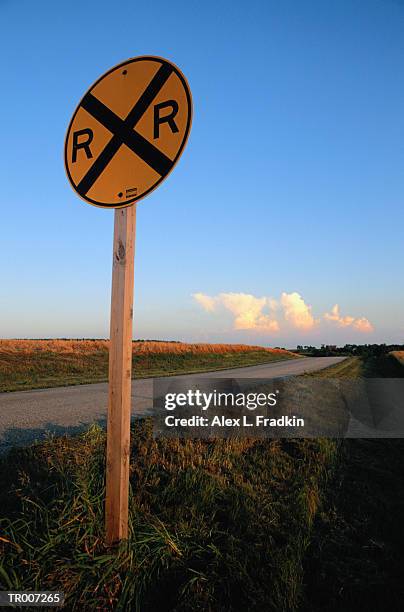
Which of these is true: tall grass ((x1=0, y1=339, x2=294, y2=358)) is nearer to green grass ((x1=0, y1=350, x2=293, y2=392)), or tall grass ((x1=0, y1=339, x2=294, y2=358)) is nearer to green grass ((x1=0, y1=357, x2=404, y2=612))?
green grass ((x1=0, y1=350, x2=293, y2=392))

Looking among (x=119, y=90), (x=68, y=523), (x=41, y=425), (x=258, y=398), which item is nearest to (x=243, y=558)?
(x=68, y=523)

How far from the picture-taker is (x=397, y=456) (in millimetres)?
5672

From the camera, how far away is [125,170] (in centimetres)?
258

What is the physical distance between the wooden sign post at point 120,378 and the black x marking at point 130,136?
12.8 inches

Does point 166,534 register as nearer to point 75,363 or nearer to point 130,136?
point 130,136

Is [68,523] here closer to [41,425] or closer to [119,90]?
[119,90]

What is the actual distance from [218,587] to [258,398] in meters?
4.81

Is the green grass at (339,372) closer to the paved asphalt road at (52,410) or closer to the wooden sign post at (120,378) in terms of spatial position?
the paved asphalt road at (52,410)

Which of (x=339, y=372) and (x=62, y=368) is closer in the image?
(x=339, y=372)

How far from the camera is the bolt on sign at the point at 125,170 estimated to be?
8.18 feet

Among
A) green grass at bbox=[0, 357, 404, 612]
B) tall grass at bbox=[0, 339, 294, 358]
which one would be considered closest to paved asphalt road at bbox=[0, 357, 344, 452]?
green grass at bbox=[0, 357, 404, 612]

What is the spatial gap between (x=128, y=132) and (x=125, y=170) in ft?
0.81

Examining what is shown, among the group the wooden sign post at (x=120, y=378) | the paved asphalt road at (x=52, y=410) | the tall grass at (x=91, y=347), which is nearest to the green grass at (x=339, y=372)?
the paved asphalt road at (x=52, y=410)

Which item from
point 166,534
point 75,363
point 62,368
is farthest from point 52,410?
point 75,363
